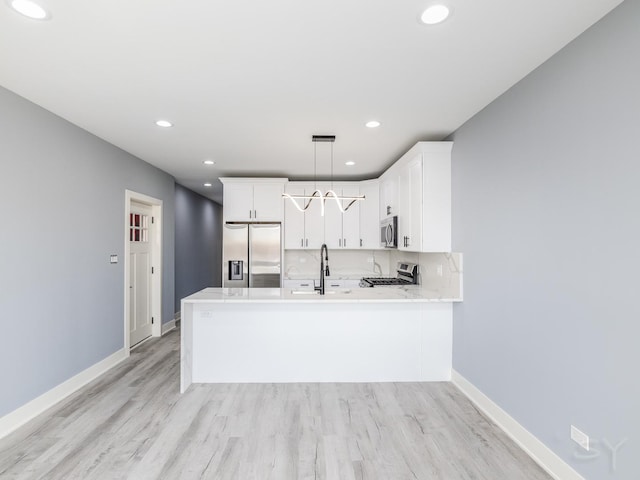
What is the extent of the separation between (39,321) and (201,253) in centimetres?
480

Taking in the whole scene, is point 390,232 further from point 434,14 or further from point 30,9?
point 30,9

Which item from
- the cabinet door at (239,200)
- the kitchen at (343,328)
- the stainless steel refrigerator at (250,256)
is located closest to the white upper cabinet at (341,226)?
the stainless steel refrigerator at (250,256)

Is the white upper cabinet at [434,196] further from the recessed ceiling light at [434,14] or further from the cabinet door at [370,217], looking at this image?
the cabinet door at [370,217]

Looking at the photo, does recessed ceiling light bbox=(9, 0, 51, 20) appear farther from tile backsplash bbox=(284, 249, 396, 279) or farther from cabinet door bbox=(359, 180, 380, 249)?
tile backsplash bbox=(284, 249, 396, 279)

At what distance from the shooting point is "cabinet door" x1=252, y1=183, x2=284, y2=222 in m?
5.13

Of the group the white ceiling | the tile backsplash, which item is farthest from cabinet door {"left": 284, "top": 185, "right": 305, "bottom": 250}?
the white ceiling

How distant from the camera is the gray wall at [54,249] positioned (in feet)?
8.19

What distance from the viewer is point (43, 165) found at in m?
2.83

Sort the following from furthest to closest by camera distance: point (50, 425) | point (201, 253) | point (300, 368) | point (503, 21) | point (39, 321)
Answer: point (201, 253), point (300, 368), point (39, 321), point (50, 425), point (503, 21)

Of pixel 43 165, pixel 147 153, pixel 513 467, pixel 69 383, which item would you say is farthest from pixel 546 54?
pixel 69 383

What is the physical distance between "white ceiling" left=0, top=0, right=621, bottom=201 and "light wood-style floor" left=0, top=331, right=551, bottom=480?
2511mm

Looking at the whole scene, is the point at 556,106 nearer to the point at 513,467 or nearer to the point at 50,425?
the point at 513,467

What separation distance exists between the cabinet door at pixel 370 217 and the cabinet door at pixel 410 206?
3.82 ft

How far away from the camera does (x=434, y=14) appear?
166 centimetres
